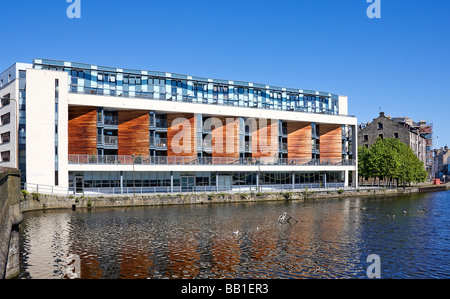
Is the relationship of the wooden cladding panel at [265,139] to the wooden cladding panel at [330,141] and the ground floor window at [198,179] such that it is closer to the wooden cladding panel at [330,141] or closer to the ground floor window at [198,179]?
the ground floor window at [198,179]

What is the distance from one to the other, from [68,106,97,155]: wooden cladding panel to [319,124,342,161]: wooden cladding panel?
3822 centimetres

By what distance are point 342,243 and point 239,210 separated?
1795 cm

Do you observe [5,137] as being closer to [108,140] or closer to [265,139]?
[108,140]

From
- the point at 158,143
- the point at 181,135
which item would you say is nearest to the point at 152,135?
the point at 158,143

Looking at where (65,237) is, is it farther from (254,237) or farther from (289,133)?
(289,133)

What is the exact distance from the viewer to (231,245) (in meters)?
23.2

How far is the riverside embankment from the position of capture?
129 feet

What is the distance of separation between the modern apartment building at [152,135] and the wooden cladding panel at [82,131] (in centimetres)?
11

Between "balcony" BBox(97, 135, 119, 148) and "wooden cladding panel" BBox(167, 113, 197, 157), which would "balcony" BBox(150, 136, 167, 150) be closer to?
"wooden cladding panel" BBox(167, 113, 197, 157)

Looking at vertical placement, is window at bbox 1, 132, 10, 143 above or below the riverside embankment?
above

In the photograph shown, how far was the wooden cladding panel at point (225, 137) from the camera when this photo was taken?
2244 inches

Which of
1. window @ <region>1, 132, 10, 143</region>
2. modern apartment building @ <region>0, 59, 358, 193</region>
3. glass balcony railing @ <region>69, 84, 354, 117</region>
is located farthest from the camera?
glass balcony railing @ <region>69, 84, 354, 117</region>

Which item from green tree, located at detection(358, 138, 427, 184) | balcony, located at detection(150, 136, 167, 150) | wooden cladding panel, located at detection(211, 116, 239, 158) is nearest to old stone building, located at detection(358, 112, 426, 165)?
→ green tree, located at detection(358, 138, 427, 184)
